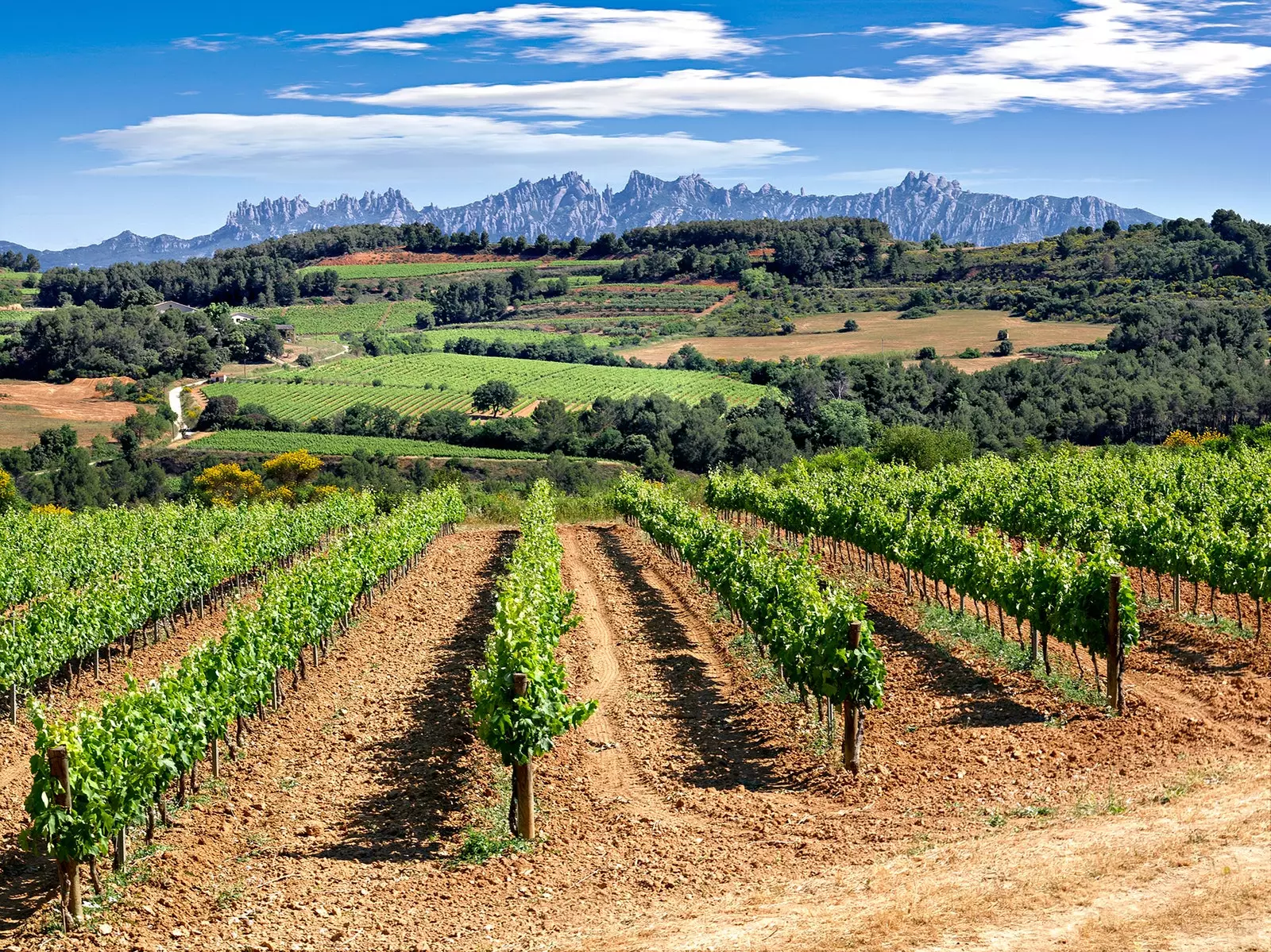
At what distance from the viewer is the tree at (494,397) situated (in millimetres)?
93312

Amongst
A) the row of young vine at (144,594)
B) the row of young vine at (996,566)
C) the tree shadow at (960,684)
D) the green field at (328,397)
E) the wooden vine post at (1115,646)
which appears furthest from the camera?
the green field at (328,397)

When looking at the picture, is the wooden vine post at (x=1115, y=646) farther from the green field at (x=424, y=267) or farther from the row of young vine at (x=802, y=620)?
the green field at (x=424, y=267)

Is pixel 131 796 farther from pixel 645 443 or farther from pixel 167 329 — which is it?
pixel 167 329

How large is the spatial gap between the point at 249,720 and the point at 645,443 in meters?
61.3

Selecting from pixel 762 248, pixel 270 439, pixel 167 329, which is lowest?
pixel 270 439

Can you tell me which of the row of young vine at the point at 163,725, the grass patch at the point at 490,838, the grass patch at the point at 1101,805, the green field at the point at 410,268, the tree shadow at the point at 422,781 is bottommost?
the tree shadow at the point at 422,781

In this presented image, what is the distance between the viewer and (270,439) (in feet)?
279

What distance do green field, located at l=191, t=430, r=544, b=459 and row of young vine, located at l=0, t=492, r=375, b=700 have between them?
40.5 meters

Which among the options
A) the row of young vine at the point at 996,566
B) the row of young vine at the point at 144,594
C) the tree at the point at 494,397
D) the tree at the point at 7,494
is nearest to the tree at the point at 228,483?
the tree at the point at 7,494

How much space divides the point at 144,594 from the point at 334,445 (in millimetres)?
60851

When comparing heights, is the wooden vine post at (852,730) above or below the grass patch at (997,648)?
above

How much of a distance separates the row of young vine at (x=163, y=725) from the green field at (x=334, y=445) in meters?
58.9

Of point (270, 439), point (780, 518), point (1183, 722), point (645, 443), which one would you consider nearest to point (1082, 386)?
point (645, 443)

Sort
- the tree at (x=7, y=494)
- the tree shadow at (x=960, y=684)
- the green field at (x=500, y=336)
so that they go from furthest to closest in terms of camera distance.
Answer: the green field at (x=500, y=336)
the tree at (x=7, y=494)
the tree shadow at (x=960, y=684)
